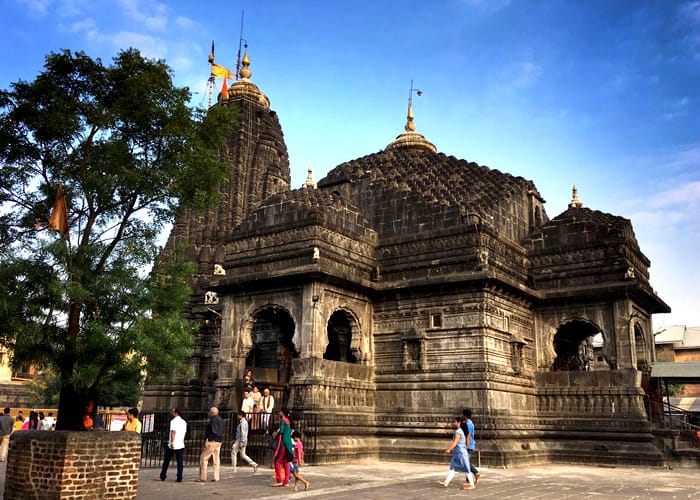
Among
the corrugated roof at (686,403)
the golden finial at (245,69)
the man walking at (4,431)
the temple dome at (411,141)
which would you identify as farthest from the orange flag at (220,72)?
the corrugated roof at (686,403)

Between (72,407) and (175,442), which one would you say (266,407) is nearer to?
(175,442)

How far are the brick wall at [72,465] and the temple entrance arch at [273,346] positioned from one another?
41.8ft

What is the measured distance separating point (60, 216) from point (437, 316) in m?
13.1

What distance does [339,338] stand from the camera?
81.7 ft

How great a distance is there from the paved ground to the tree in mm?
2849

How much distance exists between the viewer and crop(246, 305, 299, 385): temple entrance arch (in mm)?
24250

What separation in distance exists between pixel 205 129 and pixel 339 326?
39.7 ft

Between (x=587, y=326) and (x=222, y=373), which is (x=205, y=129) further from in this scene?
(x=587, y=326)

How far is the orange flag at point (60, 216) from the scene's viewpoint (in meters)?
12.6

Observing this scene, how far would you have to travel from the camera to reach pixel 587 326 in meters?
26.0

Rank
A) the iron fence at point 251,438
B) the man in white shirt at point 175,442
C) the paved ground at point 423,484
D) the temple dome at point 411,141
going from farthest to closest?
the temple dome at point 411,141, the iron fence at point 251,438, the man in white shirt at point 175,442, the paved ground at point 423,484

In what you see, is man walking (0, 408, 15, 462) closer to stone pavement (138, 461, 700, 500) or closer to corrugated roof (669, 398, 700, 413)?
stone pavement (138, 461, 700, 500)

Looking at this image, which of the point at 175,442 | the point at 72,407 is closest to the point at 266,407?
the point at 175,442

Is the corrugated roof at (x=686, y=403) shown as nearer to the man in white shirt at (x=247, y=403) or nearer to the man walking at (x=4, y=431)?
the man in white shirt at (x=247, y=403)
